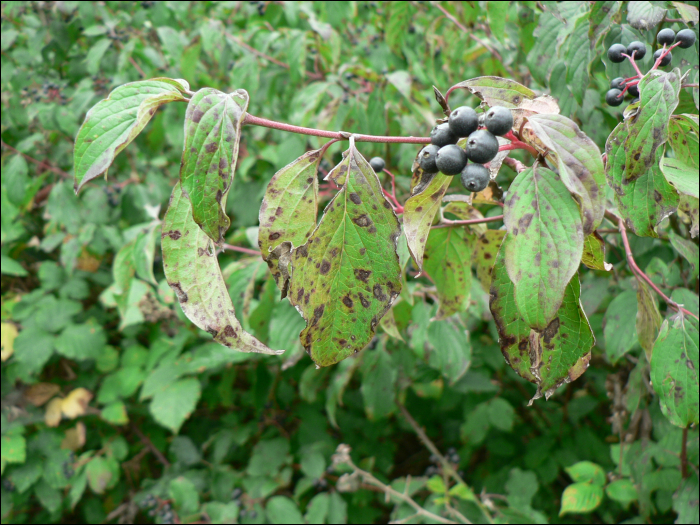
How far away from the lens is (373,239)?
0.77 m

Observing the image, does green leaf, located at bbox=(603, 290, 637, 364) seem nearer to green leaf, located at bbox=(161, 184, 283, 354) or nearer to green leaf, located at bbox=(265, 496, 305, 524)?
green leaf, located at bbox=(161, 184, 283, 354)

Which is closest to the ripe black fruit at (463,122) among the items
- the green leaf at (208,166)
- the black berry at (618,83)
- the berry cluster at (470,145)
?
the berry cluster at (470,145)

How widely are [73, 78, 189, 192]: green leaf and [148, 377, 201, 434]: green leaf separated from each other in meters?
2.03

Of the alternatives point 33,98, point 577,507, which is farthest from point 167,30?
point 577,507

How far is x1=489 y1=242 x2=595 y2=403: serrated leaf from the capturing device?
0.78 metres

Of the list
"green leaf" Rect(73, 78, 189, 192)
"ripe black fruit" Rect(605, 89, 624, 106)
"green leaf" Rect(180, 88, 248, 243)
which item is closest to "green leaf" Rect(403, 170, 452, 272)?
"green leaf" Rect(180, 88, 248, 243)

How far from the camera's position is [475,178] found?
747 mm

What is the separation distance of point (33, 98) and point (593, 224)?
3523 mm

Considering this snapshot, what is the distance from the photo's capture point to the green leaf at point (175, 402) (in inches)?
102

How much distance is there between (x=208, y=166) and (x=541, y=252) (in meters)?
0.48

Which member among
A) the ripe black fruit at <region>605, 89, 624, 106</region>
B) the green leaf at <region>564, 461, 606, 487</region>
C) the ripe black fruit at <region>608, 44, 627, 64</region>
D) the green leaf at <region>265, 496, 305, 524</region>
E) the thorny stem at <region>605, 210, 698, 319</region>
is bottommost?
the green leaf at <region>265, 496, 305, 524</region>

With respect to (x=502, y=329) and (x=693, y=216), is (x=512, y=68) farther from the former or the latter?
(x=502, y=329)

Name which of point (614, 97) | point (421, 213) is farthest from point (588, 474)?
point (421, 213)

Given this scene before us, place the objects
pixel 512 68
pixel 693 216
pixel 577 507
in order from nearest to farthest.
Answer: pixel 693 216, pixel 577 507, pixel 512 68
